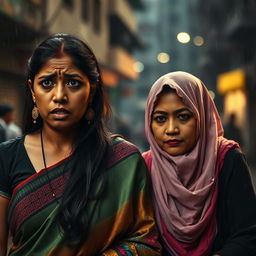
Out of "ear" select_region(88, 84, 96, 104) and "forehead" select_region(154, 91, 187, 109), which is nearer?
"ear" select_region(88, 84, 96, 104)

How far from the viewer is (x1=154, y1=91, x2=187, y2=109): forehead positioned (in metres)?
2.73

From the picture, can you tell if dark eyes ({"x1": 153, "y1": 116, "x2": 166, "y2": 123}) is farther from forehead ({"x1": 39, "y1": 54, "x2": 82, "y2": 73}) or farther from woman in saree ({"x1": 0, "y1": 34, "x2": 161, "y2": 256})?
forehead ({"x1": 39, "y1": 54, "x2": 82, "y2": 73})

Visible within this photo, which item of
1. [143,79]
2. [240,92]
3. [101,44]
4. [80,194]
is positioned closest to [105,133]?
[80,194]

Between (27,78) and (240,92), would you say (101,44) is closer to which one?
(240,92)

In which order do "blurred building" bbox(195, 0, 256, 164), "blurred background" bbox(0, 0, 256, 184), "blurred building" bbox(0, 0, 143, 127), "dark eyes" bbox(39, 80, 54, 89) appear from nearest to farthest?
1. "dark eyes" bbox(39, 80, 54, 89)
2. "blurred building" bbox(0, 0, 143, 127)
3. "blurred background" bbox(0, 0, 256, 184)
4. "blurred building" bbox(195, 0, 256, 164)

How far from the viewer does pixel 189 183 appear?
275 cm

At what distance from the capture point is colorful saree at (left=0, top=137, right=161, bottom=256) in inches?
93.2

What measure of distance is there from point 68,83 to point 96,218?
61 centimetres

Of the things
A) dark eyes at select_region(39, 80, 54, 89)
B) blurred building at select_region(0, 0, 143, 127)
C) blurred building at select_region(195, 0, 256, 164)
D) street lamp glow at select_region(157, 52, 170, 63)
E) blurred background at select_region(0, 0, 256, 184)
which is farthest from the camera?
street lamp glow at select_region(157, 52, 170, 63)

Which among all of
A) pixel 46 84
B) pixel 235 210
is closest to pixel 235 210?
pixel 235 210

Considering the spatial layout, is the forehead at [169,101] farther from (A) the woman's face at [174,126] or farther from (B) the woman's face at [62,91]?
(B) the woman's face at [62,91]

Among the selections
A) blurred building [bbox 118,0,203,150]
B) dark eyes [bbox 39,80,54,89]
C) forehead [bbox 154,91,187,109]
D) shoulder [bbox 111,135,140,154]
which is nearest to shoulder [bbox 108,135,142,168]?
shoulder [bbox 111,135,140,154]

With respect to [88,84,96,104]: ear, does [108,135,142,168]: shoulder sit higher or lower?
lower

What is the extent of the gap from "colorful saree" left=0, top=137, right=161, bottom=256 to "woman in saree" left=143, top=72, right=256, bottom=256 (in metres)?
0.21
